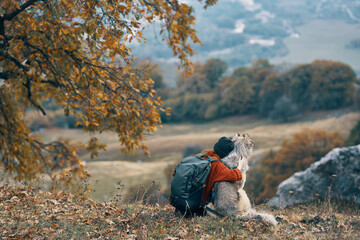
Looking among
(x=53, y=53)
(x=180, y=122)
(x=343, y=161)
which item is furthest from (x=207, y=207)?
(x=180, y=122)

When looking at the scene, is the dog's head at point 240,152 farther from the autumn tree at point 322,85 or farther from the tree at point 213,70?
the tree at point 213,70

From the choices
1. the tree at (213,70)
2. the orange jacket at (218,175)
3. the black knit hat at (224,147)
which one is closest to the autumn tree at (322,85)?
the tree at (213,70)

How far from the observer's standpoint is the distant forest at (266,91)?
7369 cm

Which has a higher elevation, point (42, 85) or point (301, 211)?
point (42, 85)

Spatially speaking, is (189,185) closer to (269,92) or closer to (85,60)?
(85,60)

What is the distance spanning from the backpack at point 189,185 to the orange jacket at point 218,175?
0.12 m

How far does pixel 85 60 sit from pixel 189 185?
4.40 meters

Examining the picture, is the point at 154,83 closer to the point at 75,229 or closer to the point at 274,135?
the point at 75,229

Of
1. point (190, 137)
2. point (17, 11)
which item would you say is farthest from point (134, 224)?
point (190, 137)

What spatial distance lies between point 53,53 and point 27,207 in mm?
3548

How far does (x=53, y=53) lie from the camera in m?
8.13

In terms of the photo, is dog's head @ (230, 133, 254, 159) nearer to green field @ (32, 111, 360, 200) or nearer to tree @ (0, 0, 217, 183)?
tree @ (0, 0, 217, 183)

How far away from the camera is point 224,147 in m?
6.63

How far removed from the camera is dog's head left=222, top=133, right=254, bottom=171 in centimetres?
641
